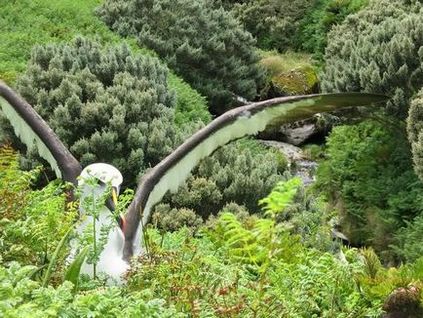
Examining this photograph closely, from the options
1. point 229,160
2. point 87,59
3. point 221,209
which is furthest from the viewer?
point 87,59

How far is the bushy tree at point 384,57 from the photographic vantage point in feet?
36.1

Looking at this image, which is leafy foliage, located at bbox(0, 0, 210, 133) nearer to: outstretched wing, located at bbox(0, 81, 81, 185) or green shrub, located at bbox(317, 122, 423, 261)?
green shrub, located at bbox(317, 122, 423, 261)

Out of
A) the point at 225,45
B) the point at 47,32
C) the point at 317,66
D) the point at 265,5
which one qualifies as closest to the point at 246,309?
the point at 47,32

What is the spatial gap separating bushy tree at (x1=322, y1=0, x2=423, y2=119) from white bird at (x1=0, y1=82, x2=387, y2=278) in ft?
19.2

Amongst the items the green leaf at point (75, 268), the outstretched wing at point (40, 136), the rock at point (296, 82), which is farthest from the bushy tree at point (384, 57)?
the green leaf at point (75, 268)

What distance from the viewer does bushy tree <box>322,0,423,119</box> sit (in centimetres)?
1099

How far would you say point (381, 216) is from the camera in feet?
34.1

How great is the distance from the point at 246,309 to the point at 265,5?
21.8 m

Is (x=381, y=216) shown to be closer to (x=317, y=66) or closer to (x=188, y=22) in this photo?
(x=188, y=22)

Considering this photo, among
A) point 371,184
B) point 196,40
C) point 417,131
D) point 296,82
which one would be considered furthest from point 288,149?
point 417,131

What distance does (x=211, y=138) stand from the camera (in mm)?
4711

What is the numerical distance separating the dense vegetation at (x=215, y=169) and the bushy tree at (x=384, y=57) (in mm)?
27

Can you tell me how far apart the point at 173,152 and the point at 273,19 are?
19.3m

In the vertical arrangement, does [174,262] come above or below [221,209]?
above
